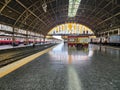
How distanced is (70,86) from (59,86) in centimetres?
38

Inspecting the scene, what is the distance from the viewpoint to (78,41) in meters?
36.4

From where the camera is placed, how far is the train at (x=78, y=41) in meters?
35.6

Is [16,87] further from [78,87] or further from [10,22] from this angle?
[10,22]

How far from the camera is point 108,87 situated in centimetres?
534

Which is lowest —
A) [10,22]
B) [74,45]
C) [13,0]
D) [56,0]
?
[74,45]

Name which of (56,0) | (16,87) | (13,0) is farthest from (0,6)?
(16,87)

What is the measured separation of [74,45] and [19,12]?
15.7 meters

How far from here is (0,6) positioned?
97.9 feet

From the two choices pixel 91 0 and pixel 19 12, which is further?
pixel 91 0

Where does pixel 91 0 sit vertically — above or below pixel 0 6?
above

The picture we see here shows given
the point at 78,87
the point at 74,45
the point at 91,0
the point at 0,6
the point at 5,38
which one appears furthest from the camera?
the point at 5,38

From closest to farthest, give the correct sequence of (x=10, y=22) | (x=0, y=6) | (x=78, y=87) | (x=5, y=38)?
(x=78, y=87)
(x=0, y=6)
(x=10, y=22)
(x=5, y=38)

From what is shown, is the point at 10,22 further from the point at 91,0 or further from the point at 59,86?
the point at 59,86

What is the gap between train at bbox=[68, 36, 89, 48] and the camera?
1401 inches
